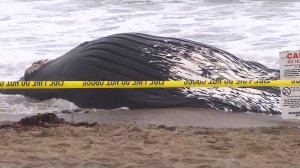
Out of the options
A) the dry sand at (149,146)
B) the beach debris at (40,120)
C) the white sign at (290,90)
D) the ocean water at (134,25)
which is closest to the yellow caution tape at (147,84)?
the white sign at (290,90)

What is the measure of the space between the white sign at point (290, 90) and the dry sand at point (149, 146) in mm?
279

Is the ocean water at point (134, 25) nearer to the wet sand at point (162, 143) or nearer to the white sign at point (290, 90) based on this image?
the wet sand at point (162, 143)

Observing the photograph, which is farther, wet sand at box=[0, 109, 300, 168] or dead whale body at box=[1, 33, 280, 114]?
dead whale body at box=[1, 33, 280, 114]

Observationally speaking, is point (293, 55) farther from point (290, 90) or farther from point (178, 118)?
point (178, 118)

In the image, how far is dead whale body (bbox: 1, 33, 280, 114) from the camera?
7.57 meters

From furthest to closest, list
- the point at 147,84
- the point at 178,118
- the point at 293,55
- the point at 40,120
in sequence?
the point at 178,118 < the point at 147,84 < the point at 293,55 < the point at 40,120

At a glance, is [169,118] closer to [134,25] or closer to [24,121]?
[24,121]

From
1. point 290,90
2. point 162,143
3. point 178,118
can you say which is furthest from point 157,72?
point 162,143

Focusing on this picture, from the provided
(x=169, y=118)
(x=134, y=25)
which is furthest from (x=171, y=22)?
A: (x=169, y=118)

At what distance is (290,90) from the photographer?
6.79 metres

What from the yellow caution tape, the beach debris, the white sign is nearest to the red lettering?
the white sign

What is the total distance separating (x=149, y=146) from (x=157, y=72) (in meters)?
2.45

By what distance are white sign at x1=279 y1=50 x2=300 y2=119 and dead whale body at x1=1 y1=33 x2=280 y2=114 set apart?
22.7 inches

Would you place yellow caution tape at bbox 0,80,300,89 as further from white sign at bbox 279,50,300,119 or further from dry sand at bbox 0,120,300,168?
dry sand at bbox 0,120,300,168
